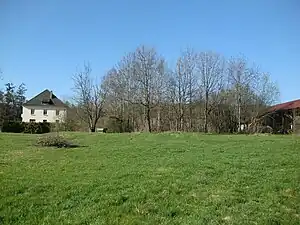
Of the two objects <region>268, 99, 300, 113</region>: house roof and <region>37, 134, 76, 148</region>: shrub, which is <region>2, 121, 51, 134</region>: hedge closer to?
<region>37, 134, 76, 148</region>: shrub

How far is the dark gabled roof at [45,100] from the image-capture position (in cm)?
8244

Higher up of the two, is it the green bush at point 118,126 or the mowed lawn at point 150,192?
the green bush at point 118,126

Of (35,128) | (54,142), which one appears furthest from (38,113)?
(54,142)

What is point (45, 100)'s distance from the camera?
83188 mm

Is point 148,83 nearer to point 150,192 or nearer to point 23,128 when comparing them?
point 23,128

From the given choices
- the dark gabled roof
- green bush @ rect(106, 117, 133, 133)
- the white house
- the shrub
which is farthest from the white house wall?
the shrub

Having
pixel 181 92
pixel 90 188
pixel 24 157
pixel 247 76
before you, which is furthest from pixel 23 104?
pixel 90 188

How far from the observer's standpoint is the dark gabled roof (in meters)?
82.4

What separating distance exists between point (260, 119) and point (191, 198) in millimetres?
41754

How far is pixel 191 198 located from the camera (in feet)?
24.5

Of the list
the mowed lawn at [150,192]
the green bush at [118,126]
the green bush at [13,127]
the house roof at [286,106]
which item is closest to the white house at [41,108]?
the green bush at [118,126]

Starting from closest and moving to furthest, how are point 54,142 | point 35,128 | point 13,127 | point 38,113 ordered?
point 54,142, point 35,128, point 13,127, point 38,113

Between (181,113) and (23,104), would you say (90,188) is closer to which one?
(181,113)

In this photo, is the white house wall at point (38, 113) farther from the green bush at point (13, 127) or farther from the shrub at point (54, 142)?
the shrub at point (54, 142)
